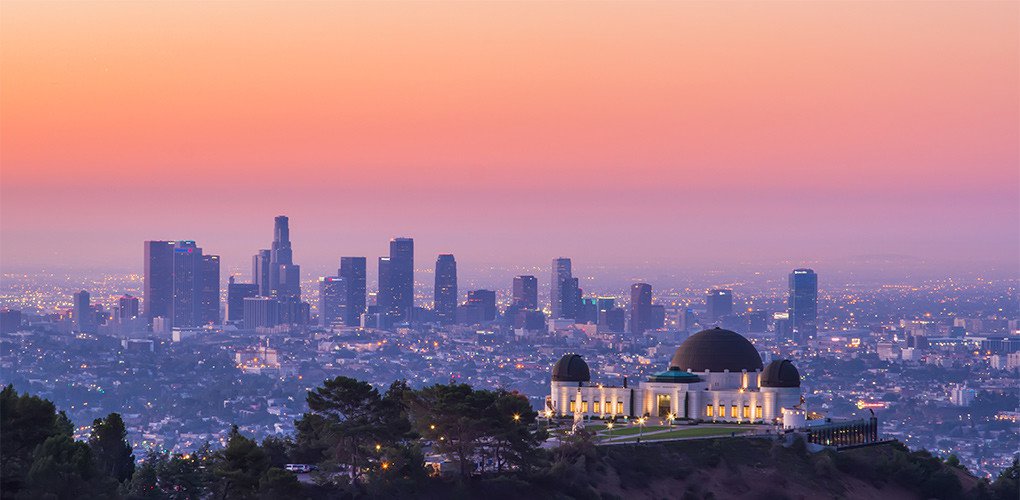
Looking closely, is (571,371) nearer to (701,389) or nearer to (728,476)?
(701,389)

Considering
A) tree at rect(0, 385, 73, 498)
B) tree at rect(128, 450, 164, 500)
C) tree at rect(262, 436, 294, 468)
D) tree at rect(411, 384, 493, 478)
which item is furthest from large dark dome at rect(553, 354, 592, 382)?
tree at rect(0, 385, 73, 498)

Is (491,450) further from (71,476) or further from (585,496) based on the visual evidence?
(71,476)

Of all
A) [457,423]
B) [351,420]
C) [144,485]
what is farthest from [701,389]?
[144,485]

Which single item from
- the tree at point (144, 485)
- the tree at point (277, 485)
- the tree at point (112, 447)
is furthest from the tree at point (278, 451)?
the tree at point (277, 485)

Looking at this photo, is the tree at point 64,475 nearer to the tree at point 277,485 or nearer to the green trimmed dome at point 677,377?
the tree at point 277,485

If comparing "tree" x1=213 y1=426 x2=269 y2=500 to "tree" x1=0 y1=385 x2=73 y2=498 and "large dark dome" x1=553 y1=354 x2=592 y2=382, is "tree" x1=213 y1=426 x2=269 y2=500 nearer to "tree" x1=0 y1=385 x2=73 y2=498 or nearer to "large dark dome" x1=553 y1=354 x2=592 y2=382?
"tree" x1=0 y1=385 x2=73 y2=498

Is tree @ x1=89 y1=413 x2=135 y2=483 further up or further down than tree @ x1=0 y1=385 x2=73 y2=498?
further down
